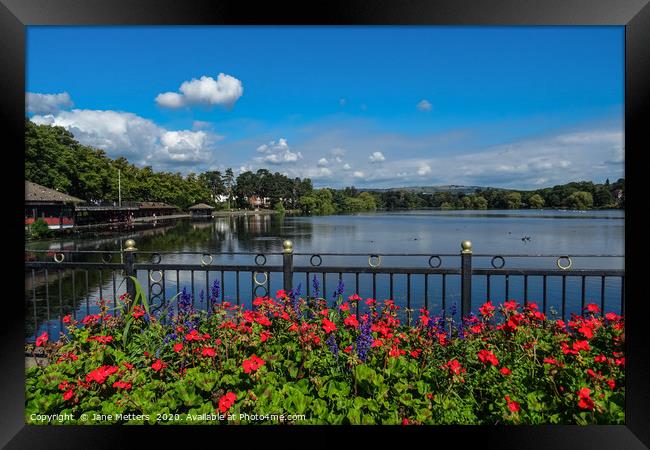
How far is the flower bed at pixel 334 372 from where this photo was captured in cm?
226

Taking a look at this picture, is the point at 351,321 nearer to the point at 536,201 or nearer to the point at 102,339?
the point at 102,339

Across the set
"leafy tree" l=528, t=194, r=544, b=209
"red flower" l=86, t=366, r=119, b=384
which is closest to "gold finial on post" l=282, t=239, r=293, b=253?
"red flower" l=86, t=366, r=119, b=384

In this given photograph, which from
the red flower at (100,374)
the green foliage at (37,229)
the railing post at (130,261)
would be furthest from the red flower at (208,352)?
the green foliage at (37,229)

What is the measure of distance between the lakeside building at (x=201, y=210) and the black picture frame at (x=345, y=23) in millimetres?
68751

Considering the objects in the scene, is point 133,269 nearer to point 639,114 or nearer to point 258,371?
point 258,371

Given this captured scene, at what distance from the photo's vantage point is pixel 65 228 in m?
28.1

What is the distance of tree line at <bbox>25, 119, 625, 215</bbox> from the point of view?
28.7m

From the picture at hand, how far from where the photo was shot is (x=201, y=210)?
6938 centimetres

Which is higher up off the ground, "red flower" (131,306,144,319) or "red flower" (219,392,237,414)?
"red flower" (131,306,144,319)

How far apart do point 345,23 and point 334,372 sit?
2.21 metres

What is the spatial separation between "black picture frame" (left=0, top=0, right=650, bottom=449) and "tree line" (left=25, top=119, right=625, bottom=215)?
0.34 metres

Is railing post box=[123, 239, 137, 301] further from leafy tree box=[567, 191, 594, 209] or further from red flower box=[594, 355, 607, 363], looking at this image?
leafy tree box=[567, 191, 594, 209]

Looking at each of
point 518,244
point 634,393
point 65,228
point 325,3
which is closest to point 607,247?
point 518,244

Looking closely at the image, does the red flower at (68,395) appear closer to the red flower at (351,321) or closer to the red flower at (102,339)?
the red flower at (102,339)
